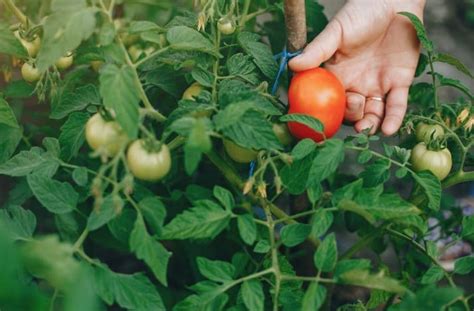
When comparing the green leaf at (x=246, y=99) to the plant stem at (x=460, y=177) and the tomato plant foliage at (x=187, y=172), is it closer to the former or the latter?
the tomato plant foliage at (x=187, y=172)

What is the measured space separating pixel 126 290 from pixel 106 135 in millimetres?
252

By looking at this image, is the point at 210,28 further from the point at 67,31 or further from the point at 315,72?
the point at 67,31

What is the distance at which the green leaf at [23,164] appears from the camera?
47.1 inches

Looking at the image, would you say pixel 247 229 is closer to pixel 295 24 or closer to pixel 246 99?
pixel 246 99

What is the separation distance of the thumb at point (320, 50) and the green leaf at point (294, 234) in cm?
36

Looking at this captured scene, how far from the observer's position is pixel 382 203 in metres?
1.11

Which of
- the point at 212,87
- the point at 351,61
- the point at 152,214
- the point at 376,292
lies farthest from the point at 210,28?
the point at 376,292

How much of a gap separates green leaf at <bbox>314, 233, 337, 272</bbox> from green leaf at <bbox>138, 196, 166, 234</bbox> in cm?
25

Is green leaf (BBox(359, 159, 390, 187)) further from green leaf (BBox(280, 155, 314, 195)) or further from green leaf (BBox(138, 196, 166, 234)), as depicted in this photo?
green leaf (BBox(138, 196, 166, 234))

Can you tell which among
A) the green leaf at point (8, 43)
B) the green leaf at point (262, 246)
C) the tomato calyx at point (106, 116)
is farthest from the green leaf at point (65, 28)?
the green leaf at point (262, 246)

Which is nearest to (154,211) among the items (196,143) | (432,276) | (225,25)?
(196,143)

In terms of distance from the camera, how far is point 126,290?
3.58 ft

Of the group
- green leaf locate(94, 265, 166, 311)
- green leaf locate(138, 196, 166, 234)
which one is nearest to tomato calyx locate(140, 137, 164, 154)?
green leaf locate(138, 196, 166, 234)

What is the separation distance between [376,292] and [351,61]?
533 mm
